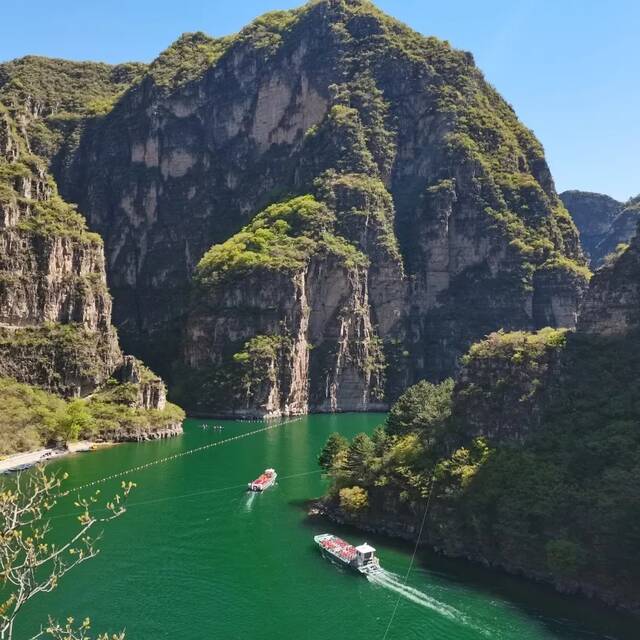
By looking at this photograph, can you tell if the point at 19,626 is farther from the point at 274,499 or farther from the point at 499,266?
the point at 499,266

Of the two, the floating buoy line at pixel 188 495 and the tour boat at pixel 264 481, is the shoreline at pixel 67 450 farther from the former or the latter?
the tour boat at pixel 264 481

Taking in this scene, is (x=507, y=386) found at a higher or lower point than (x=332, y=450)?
higher

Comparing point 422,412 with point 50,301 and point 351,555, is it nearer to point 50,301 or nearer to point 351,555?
point 351,555

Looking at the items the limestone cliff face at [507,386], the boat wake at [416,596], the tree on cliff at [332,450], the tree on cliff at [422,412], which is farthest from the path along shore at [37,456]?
the limestone cliff face at [507,386]

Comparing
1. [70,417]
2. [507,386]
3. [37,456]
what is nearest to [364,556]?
[507,386]

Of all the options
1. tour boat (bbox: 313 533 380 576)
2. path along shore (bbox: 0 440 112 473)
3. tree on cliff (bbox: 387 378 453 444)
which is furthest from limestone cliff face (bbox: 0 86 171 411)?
tour boat (bbox: 313 533 380 576)

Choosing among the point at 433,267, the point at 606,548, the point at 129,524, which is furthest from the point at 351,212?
the point at 606,548
